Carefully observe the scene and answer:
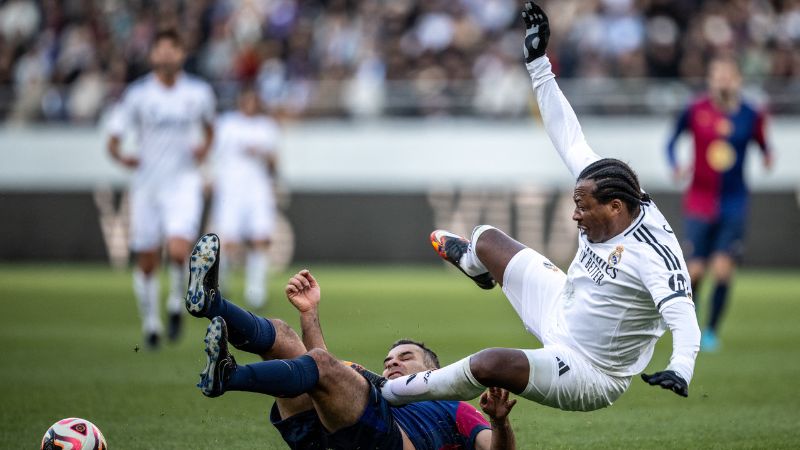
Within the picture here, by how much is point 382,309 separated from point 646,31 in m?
9.50

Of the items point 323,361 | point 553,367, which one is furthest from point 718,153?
point 323,361

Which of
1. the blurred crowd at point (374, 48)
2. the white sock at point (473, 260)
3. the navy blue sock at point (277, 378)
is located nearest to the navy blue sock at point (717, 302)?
Answer: the white sock at point (473, 260)

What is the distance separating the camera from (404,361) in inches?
256

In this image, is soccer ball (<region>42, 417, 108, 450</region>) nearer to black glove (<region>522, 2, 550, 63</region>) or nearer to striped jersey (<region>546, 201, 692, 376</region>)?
striped jersey (<region>546, 201, 692, 376</region>)

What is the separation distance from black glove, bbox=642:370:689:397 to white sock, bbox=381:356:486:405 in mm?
907

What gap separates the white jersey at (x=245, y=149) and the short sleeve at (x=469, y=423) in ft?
38.7

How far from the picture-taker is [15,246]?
23.0 meters

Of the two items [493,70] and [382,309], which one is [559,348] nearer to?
[382,309]

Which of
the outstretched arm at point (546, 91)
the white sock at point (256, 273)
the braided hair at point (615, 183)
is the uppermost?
the outstretched arm at point (546, 91)

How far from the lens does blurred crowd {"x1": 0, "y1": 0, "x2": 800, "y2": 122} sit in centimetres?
2164

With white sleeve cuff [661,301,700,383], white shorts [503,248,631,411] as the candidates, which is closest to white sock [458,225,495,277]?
white shorts [503,248,631,411]

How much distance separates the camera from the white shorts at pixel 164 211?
12.3m

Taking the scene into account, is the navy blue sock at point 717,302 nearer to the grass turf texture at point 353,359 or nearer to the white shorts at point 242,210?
the grass turf texture at point 353,359

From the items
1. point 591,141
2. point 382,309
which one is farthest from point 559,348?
point 591,141
